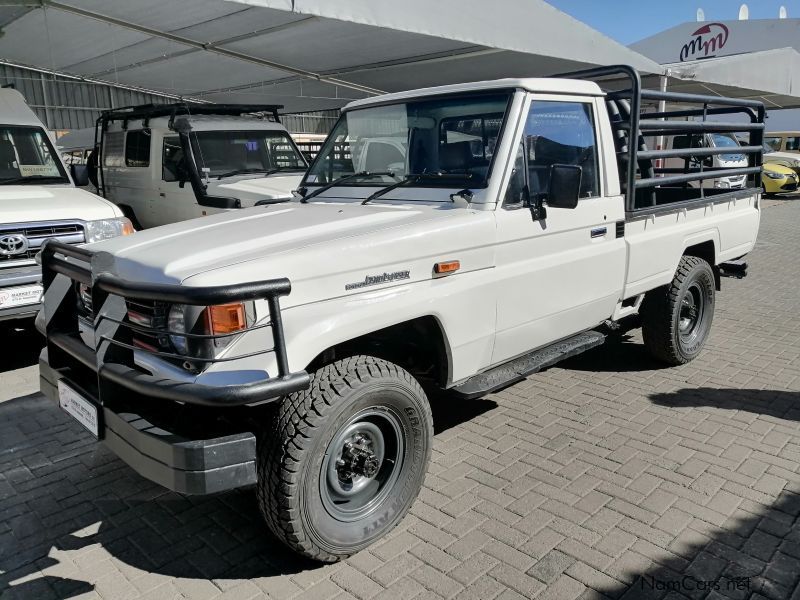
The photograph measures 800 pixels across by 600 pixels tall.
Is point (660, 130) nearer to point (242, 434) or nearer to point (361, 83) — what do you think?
point (242, 434)

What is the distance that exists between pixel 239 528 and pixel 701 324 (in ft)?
13.9

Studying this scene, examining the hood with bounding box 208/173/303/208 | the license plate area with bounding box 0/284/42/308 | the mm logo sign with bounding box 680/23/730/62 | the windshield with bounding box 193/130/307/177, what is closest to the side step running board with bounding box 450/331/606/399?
the license plate area with bounding box 0/284/42/308

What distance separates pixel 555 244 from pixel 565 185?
46 centimetres

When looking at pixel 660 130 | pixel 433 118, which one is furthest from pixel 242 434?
pixel 660 130

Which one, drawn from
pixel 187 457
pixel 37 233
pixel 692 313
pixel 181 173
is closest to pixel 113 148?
pixel 181 173

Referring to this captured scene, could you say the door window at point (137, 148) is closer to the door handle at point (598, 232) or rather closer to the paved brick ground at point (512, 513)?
the paved brick ground at point (512, 513)

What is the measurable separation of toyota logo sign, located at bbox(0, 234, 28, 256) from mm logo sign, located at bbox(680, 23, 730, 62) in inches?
1522

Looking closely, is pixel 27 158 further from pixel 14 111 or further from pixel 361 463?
pixel 361 463

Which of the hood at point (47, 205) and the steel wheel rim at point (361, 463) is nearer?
the steel wheel rim at point (361, 463)

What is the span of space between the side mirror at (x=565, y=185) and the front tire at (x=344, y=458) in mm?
1319

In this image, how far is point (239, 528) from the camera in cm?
318

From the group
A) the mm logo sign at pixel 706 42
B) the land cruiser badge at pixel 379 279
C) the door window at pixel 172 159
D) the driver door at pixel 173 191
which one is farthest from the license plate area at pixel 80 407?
the mm logo sign at pixel 706 42

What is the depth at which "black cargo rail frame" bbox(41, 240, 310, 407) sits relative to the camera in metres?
2.36

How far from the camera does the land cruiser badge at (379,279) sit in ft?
9.33
